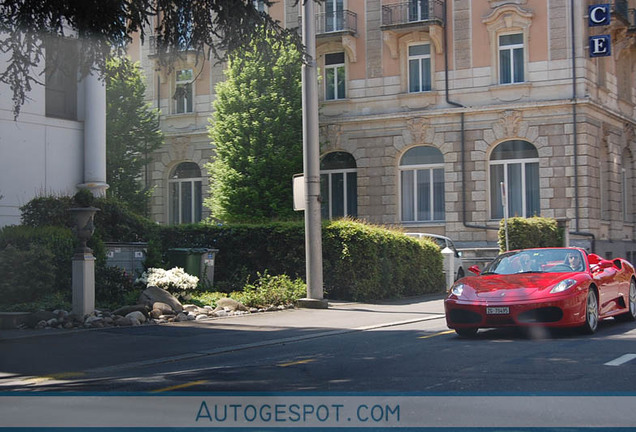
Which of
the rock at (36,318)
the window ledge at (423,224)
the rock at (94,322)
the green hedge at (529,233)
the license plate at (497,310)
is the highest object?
the window ledge at (423,224)

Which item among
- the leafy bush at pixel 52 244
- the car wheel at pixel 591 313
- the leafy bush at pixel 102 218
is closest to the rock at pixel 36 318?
the leafy bush at pixel 52 244

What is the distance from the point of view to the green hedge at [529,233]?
31375 mm

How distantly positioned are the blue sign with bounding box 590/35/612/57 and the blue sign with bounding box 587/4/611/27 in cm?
58

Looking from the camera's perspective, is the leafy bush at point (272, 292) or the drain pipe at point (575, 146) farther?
the drain pipe at point (575, 146)

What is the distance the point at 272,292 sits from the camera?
1909 centimetres

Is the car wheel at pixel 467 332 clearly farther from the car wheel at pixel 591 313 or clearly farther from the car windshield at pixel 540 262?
the car wheel at pixel 591 313

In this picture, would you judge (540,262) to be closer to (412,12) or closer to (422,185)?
(422,185)

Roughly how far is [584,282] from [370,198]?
87.2ft

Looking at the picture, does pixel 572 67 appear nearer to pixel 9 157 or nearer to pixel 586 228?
pixel 586 228

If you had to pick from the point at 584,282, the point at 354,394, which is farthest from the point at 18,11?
the point at 584,282

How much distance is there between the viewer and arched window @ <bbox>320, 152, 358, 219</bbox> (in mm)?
39906

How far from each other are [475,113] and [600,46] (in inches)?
222

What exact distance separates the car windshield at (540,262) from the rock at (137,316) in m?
6.05

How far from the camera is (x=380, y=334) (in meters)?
14.2
